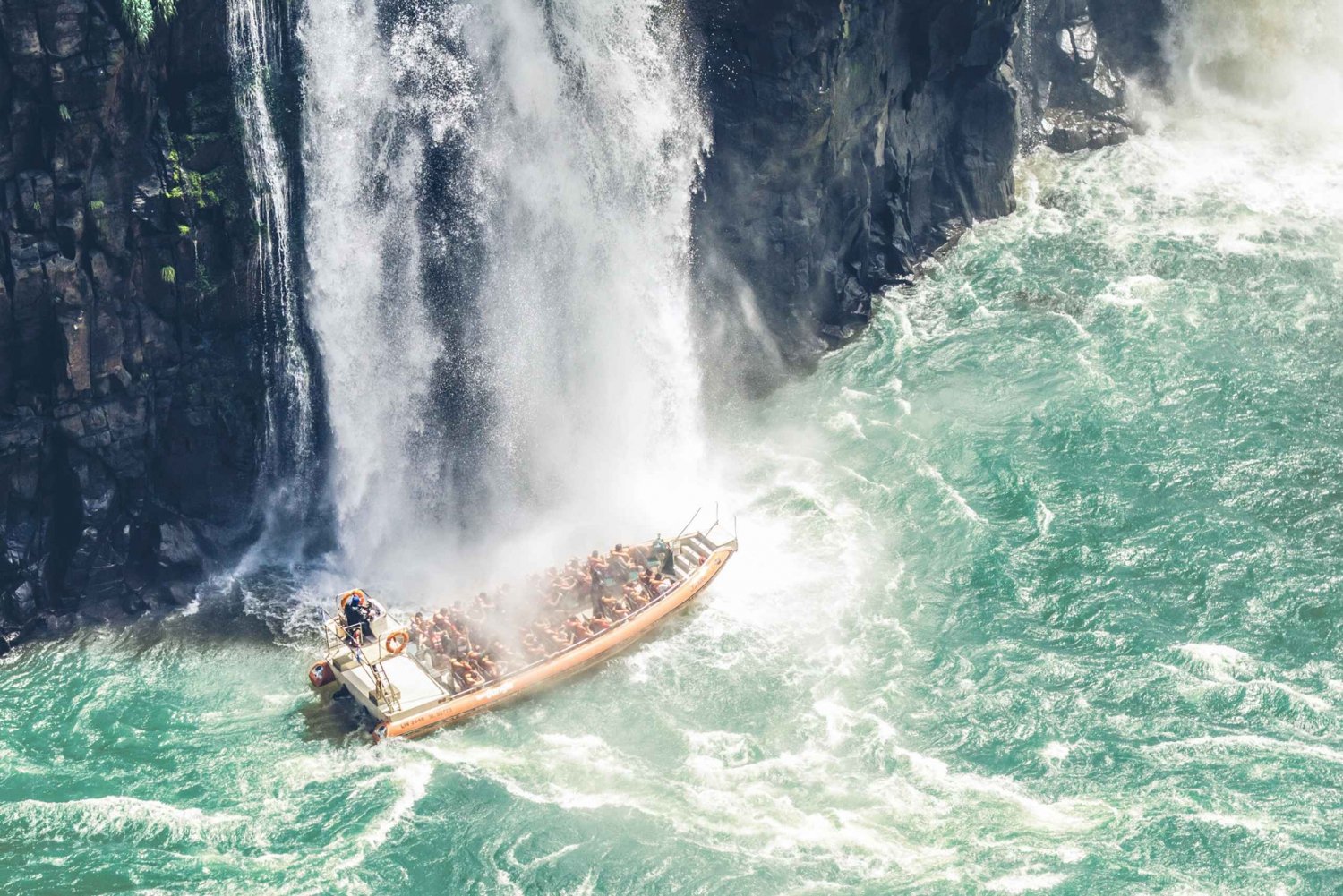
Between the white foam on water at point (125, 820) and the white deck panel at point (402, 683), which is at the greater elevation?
the white deck panel at point (402, 683)

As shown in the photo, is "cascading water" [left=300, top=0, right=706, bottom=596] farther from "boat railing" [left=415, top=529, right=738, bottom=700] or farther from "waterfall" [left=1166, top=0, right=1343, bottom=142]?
"waterfall" [left=1166, top=0, right=1343, bottom=142]

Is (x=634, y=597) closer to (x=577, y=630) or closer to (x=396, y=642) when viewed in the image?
(x=577, y=630)

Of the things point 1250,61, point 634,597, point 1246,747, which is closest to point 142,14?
point 634,597

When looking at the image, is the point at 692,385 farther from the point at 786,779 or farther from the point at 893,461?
the point at 786,779

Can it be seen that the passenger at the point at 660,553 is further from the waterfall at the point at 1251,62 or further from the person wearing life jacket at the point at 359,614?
the waterfall at the point at 1251,62

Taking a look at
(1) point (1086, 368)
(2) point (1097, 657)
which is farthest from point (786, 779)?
(1) point (1086, 368)

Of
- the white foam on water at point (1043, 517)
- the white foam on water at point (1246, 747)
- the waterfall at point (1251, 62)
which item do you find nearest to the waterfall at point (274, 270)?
the white foam on water at point (1043, 517)
